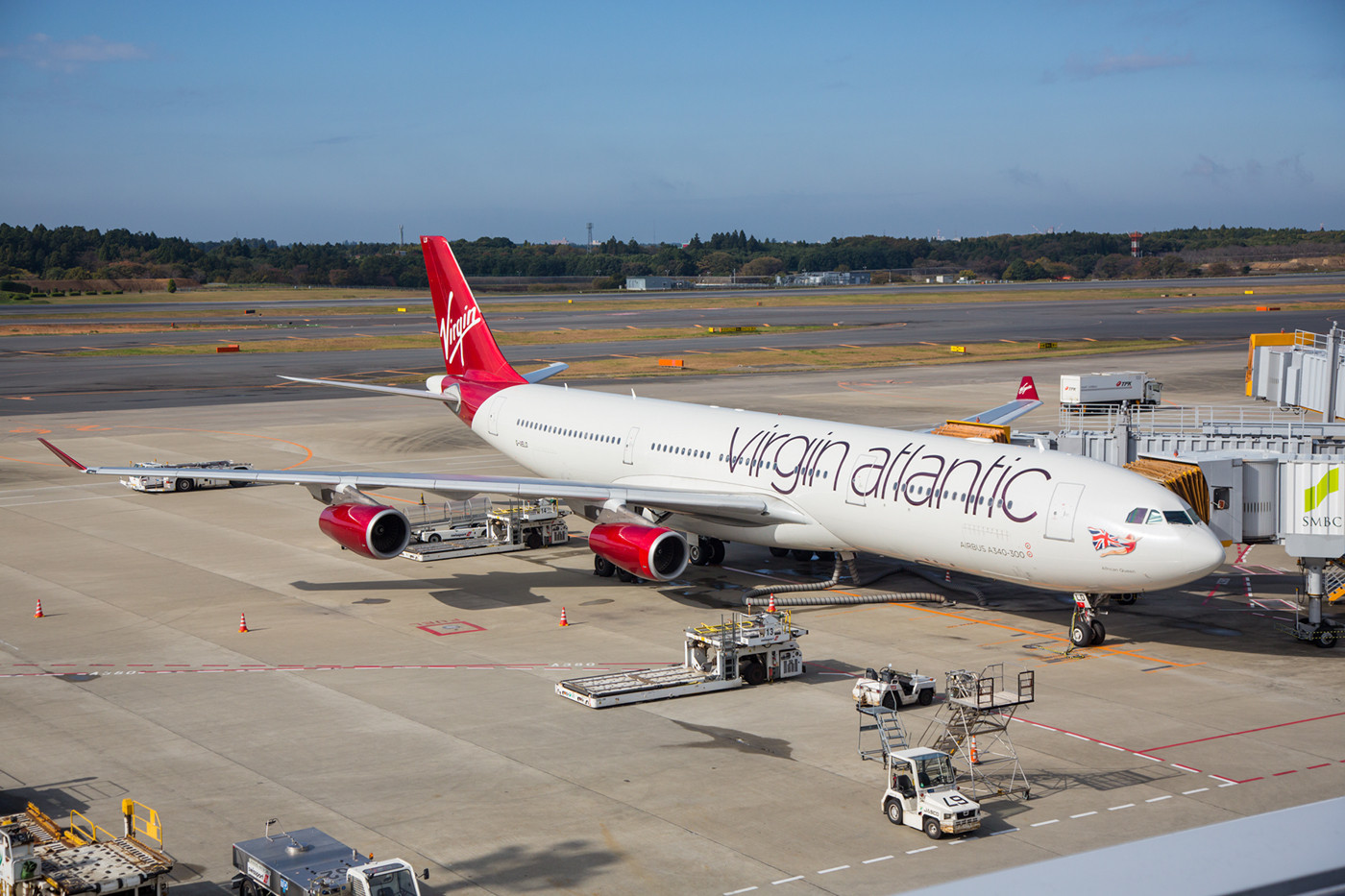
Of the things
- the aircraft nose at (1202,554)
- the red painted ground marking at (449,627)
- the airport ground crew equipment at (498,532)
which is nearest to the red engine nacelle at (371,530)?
the red painted ground marking at (449,627)

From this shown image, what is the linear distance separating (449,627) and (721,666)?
8111mm

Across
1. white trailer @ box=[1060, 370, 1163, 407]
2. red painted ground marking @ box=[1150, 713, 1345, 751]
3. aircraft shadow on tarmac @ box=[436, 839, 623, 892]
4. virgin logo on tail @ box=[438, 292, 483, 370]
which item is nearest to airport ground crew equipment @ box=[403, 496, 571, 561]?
virgin logo on tail @ box=[438, 292, 483, 370]

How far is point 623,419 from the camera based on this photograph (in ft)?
123

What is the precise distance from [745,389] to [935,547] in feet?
171

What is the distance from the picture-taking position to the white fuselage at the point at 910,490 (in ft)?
83.5

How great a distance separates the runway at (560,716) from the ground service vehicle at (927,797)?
1.10 feet

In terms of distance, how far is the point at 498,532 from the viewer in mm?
39781

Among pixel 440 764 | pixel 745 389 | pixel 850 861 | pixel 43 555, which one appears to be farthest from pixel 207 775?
pixel 745 389

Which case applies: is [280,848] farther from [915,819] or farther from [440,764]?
[915,819]

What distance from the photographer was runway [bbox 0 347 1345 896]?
1747 centimetres

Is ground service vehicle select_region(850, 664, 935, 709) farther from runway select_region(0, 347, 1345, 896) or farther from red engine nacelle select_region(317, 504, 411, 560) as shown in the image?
red engine nacelle select_region(317, 504, 411, 560)

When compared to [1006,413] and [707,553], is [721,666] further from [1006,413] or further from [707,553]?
[1006,413]

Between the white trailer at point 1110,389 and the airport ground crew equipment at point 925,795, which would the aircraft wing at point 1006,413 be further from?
the airport ground crew equipment at point 925,795

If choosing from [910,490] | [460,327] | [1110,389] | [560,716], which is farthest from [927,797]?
[1110,389]
